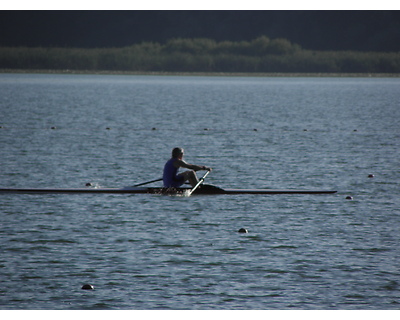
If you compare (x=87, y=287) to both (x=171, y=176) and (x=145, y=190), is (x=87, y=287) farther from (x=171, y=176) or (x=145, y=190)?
(x=145, y=190)

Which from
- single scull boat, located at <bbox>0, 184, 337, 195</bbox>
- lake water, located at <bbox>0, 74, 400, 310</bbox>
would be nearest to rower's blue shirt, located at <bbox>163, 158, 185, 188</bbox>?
single scull boat, located at <bbox>0, 184, 337, 195</bbox>

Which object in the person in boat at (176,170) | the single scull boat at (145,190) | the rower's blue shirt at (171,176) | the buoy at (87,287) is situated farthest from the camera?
the single scull boat at (145,190)

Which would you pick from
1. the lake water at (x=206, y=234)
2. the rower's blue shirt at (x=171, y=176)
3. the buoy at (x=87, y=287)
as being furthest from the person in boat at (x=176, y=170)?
the buoy at (x=87, y=287)

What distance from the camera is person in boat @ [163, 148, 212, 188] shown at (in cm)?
2400

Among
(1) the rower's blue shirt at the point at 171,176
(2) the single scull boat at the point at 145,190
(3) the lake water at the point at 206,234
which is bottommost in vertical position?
(3) the lake water at the point at 206,234

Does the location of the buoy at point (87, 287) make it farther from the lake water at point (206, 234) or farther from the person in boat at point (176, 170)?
the person in boat at point (176, 170)

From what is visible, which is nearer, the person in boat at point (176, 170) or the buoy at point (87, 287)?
the buoy at point (87, 287)

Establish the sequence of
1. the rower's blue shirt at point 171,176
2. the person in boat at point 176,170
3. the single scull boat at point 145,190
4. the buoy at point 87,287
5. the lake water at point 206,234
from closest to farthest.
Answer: the lake water at point 206,234
the buoy at point 87,287
the person in boat at point 176,170
the rower's blue shirt at point 171,176
the single scull boat at point 145,190

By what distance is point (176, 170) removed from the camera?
2455 centimetres

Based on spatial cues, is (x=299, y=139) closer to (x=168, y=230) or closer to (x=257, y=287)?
(x=168, y=230)

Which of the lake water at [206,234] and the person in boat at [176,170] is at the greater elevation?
the person in boat at [176,170]

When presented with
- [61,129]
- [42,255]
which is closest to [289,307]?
[42,255]

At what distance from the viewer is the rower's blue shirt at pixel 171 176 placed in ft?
79.3

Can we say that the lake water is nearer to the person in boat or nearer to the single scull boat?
the single scull boat
